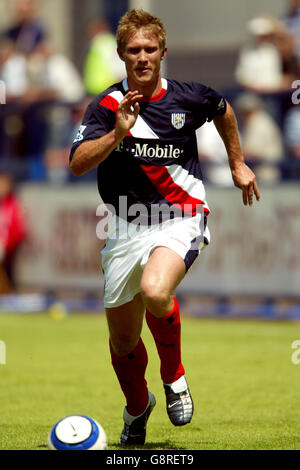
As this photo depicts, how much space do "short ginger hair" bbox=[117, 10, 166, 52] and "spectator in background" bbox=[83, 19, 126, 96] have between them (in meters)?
8.91

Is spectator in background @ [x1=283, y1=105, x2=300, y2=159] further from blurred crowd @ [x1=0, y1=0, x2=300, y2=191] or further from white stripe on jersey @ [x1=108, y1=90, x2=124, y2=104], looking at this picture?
white stripe on jersey @ [x1=108, y1=90, x2=124, y2=104]

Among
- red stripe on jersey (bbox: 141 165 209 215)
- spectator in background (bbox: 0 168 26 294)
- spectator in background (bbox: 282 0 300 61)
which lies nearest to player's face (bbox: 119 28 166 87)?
red stripe on jersey (bbox: 141 165 209 215)

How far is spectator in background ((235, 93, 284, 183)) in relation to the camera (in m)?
13.5

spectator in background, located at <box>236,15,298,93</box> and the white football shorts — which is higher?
spectator in background, located at <box>236,15,298,93</box>

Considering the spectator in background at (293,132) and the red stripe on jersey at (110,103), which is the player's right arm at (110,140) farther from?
the spectator in background at (293,132)

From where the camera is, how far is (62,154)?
15352 millimetres

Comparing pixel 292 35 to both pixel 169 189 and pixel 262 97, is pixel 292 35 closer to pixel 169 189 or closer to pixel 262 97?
pixel 262 97

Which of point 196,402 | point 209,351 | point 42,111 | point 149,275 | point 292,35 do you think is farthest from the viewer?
point 42,111

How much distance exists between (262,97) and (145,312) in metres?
7.79

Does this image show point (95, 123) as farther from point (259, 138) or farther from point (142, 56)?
point (259, 138)

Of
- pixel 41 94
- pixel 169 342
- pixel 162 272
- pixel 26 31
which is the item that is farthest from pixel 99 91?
pixel 162 272

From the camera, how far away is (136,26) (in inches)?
248

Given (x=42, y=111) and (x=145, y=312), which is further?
(x=42, y=111)
